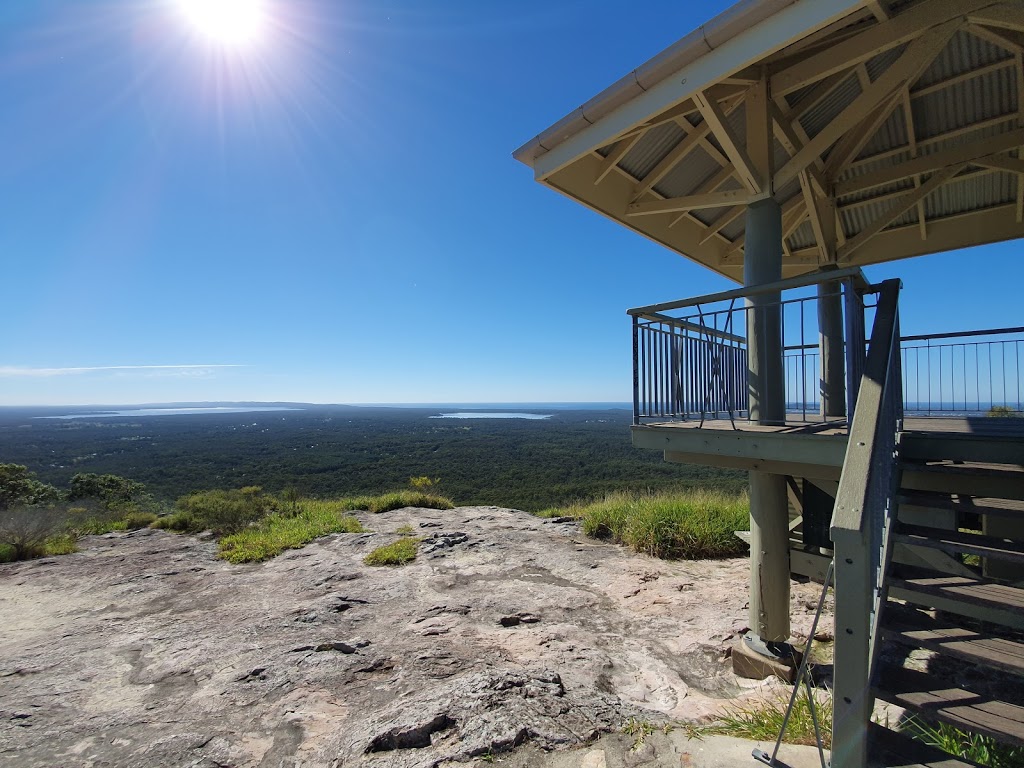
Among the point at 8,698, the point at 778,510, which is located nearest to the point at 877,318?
the point at 778,510

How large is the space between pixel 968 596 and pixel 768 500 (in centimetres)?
161

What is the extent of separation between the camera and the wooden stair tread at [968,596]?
7.24 ft

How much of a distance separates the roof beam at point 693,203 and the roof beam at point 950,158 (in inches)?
71.9

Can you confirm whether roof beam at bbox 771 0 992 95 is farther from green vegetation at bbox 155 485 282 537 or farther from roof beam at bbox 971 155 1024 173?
green vegetation at bbox 155 485 282 537

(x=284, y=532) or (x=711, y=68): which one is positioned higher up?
(x=711, y=68)

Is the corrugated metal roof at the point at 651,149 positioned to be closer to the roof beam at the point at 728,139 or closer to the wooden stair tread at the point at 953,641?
the roof beam at the point at 728,139

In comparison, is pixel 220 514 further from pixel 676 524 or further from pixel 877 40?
pixel 877 40

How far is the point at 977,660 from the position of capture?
217cm

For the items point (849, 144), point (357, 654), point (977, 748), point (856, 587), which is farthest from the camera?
point (849, 144)

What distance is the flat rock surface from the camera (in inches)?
127

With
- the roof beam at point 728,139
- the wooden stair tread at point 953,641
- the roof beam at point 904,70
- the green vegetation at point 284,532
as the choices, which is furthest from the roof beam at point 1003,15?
the green vegetation at point 284,532

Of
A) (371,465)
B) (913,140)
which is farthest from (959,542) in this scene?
(371,465)

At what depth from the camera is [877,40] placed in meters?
3.45

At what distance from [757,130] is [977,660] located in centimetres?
396
